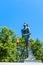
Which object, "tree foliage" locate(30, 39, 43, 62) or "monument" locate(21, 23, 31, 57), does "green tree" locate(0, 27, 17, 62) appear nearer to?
"tree foliage" locate(30, 39, 43, 62)

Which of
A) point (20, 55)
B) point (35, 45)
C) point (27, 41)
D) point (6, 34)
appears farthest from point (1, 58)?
point (27, 41)

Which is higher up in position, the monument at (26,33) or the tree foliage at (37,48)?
the tree foliage at (37,48)

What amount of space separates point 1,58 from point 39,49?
10.7 m

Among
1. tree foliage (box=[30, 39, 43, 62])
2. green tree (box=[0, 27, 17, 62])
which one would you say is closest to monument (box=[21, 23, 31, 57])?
green tree (box=[0, 27, 17, 62])

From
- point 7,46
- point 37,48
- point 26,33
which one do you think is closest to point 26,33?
point 26,33

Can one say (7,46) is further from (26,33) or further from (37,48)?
(26,33)

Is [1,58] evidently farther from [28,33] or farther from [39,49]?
[28,33]

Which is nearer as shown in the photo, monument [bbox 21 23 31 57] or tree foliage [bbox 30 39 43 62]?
monument [bbox 21 23 31 57]

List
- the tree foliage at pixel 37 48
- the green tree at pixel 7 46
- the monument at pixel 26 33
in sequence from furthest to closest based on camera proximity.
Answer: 1. the tree foliage at pixel 37 48
2. the green tree at pixel 7 46
3. the monument at pixel 26 33

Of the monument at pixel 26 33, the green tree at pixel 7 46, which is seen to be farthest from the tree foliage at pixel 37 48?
the monument at pixel 26 33

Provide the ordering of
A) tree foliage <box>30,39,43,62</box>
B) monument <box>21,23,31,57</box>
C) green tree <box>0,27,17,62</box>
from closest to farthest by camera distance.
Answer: monument <box>21,23,31,57</box> < green tree <box>0,27,17,62</box> < tree foliage <box>30,39,43,62</box>

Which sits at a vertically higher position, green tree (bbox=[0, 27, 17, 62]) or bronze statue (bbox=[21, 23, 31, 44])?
green tree (bbox=[0, 27, 17, 62])

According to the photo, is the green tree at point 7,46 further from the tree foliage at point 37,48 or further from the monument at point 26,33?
the monument at point 26,33

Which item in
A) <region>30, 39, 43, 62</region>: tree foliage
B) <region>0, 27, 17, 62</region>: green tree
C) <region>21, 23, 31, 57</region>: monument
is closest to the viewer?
<region>21, 23, 31, 57</region>: monument
